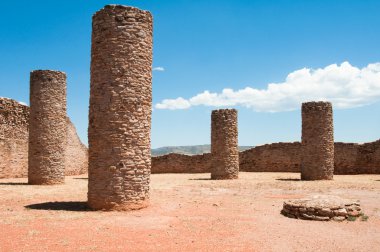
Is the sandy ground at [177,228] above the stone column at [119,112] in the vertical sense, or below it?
below

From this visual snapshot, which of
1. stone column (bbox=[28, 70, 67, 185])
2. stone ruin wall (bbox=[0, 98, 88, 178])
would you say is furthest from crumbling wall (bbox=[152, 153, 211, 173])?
stone column (bbox=[28, 70, 67, 185])

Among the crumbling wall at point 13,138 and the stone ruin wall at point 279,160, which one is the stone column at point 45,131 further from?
the stone ruin wall at point 279,160

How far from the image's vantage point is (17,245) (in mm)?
5887

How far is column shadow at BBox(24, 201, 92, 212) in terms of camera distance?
946 cm

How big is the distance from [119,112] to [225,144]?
1135 cm

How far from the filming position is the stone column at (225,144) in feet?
65.6

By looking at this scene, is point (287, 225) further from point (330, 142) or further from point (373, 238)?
point (330, 142)

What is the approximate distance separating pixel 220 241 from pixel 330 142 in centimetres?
1467

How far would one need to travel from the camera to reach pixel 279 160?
1065 inches

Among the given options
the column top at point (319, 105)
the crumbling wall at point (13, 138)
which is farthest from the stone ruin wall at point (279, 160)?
the crumbling wall at point (13, 138)

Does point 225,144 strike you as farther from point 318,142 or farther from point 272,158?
point 272,158

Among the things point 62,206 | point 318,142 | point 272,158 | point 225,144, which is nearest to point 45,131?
point 62,206

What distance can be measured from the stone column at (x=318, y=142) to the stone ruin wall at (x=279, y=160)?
630 cm

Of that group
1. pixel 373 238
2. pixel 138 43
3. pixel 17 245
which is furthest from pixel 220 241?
pixel 138 43
